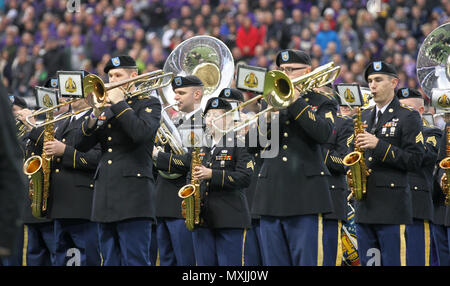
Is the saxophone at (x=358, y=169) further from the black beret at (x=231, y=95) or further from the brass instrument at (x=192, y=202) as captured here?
the black beret at (x=231, y=95)

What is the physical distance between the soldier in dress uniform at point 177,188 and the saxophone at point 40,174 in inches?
41.7

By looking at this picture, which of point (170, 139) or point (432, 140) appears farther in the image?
point (432, 140)

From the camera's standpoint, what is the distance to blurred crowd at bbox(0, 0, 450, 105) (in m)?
15.8

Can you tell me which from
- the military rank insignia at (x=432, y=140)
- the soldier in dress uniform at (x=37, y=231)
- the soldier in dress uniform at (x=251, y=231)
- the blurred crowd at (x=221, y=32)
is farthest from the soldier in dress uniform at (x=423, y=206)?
the blurred crowd at (x=221, y=32)

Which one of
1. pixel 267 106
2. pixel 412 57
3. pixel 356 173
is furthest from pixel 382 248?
pixel 412 57

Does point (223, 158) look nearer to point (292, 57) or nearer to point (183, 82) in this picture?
point (183, 82)

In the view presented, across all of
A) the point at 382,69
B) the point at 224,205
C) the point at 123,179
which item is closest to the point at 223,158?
the point at 224,205

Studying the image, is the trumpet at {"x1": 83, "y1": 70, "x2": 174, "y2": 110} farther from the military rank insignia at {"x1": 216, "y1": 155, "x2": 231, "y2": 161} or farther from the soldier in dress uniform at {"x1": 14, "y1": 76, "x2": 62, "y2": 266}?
the soldier in dress uniform at {"x1": 14, "y1": 76, "x2": 62, "y2": 266}

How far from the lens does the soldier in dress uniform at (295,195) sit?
6188 mm

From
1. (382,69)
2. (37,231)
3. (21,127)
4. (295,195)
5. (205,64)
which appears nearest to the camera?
(295,195)

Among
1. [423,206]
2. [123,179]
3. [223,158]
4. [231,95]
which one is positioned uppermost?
[231,95]

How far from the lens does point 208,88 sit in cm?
912

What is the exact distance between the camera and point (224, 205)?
7266 millimetres

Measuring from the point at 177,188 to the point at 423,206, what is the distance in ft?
8.07
